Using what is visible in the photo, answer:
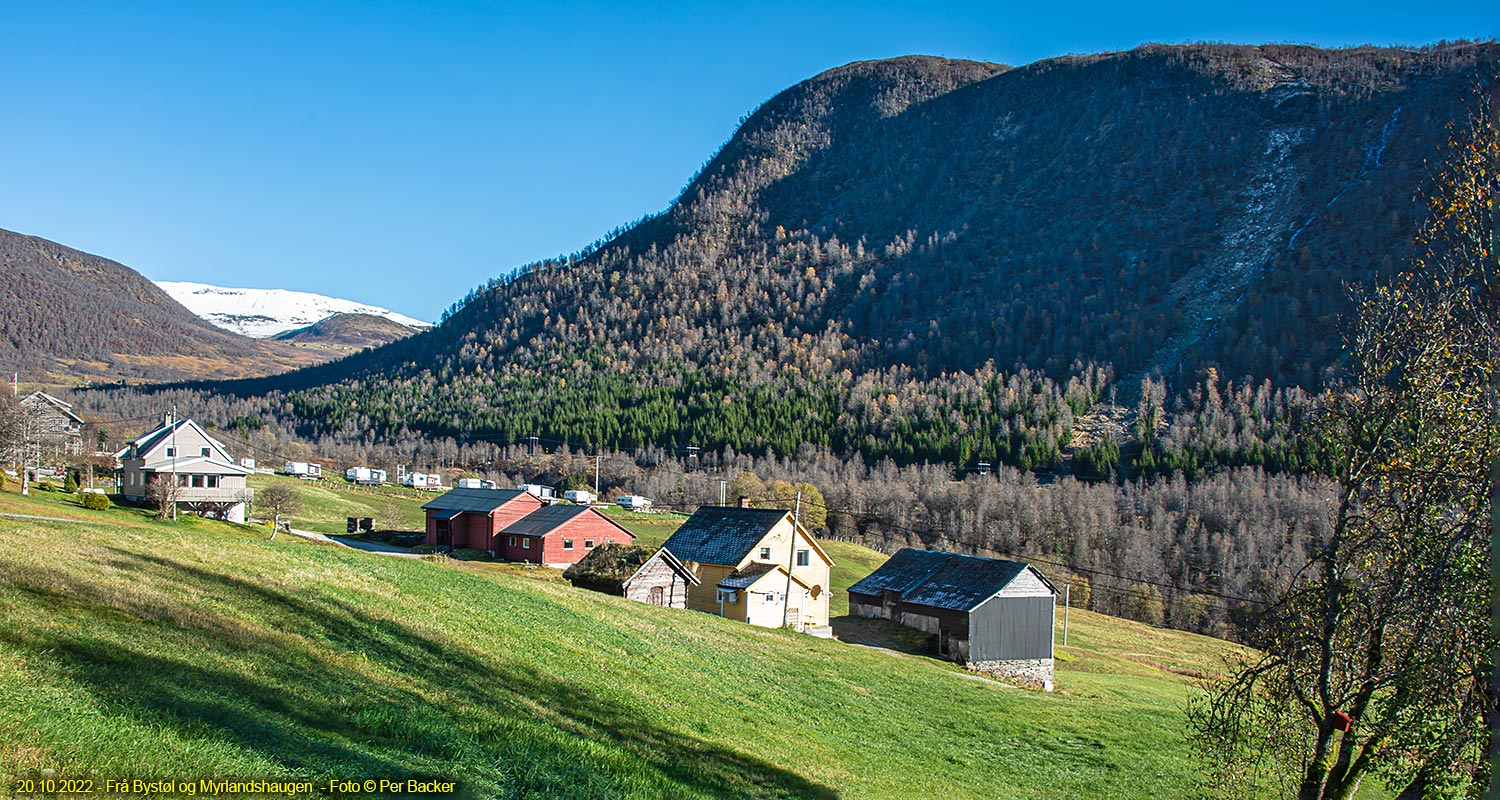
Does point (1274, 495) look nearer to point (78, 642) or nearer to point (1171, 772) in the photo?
point (1171, 772)

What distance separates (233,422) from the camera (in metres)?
178

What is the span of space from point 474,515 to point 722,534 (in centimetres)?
2596

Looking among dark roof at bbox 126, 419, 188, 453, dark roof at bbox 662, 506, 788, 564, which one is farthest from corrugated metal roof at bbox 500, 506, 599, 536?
dark roof at bbox 126, 419, 188, 453

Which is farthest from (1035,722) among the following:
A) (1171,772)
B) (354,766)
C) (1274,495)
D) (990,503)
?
(1274,495)

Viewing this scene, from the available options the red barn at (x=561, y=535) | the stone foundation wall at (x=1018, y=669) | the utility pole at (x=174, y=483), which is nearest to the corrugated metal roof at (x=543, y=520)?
the red barn at (x=561, y=535)

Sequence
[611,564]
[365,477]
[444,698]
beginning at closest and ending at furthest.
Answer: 1. [444,698]
2. [611,564]
3. [365,477]

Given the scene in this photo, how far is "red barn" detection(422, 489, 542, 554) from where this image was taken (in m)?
69.1

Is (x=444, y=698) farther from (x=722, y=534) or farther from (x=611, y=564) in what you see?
(x=722, y=534)

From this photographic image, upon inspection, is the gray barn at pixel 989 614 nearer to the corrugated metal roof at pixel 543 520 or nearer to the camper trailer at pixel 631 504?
the corrugated metal roof at pixel 543 520

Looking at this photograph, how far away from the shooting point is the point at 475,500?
71.7 metres

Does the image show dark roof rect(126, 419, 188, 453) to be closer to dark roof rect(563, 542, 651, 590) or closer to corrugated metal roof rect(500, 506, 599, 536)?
corrugated metal roof rect(500, 506, 599, 536)

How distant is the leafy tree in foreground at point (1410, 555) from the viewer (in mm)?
11172

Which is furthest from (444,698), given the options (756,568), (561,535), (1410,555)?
(561,535)

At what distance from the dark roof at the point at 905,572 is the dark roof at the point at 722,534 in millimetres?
7372
